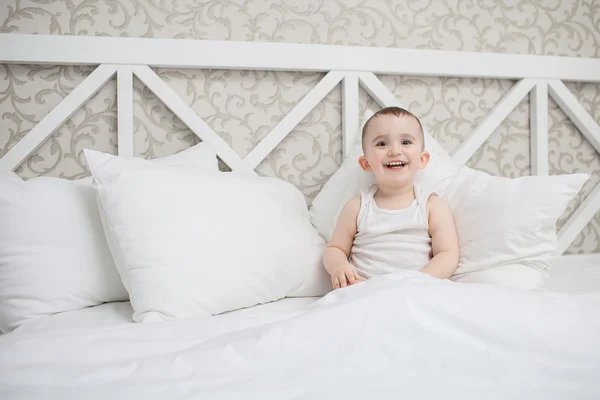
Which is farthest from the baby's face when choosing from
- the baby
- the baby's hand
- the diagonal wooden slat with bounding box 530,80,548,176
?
the diagonal wooden slat with bounding box 530,80,548,176

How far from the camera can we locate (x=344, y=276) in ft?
3.47

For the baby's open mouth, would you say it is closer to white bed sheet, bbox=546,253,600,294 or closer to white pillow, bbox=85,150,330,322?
white pillow, bbox=85,150,330,322

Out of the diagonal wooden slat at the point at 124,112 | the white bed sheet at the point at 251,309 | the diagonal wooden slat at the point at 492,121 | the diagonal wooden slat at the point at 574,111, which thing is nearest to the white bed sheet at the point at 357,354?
the white bed sheet at the point at 251,309

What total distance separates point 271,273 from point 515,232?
0.56 meters

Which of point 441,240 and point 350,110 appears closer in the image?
point 441,240

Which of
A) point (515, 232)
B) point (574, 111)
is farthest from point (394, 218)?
point (574, 111)

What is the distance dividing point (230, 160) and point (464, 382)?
3.27 ft

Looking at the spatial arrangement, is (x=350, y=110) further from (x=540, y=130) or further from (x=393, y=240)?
(x=540, y=130)

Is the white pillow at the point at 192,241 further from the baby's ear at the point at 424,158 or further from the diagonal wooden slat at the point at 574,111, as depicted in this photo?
the diagonal wooden slat at the point at 574,111

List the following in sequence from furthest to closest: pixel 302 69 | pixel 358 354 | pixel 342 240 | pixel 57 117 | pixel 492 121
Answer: pixel 492 121
pixel 302 69
pixel 57 117
pixel 342 240
pixel 358 354

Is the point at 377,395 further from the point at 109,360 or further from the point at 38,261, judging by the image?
the point at 38,261

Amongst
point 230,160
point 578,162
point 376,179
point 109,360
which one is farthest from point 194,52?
point 578,162

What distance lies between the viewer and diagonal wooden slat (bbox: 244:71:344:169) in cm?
144

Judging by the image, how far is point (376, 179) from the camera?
1296 mm
